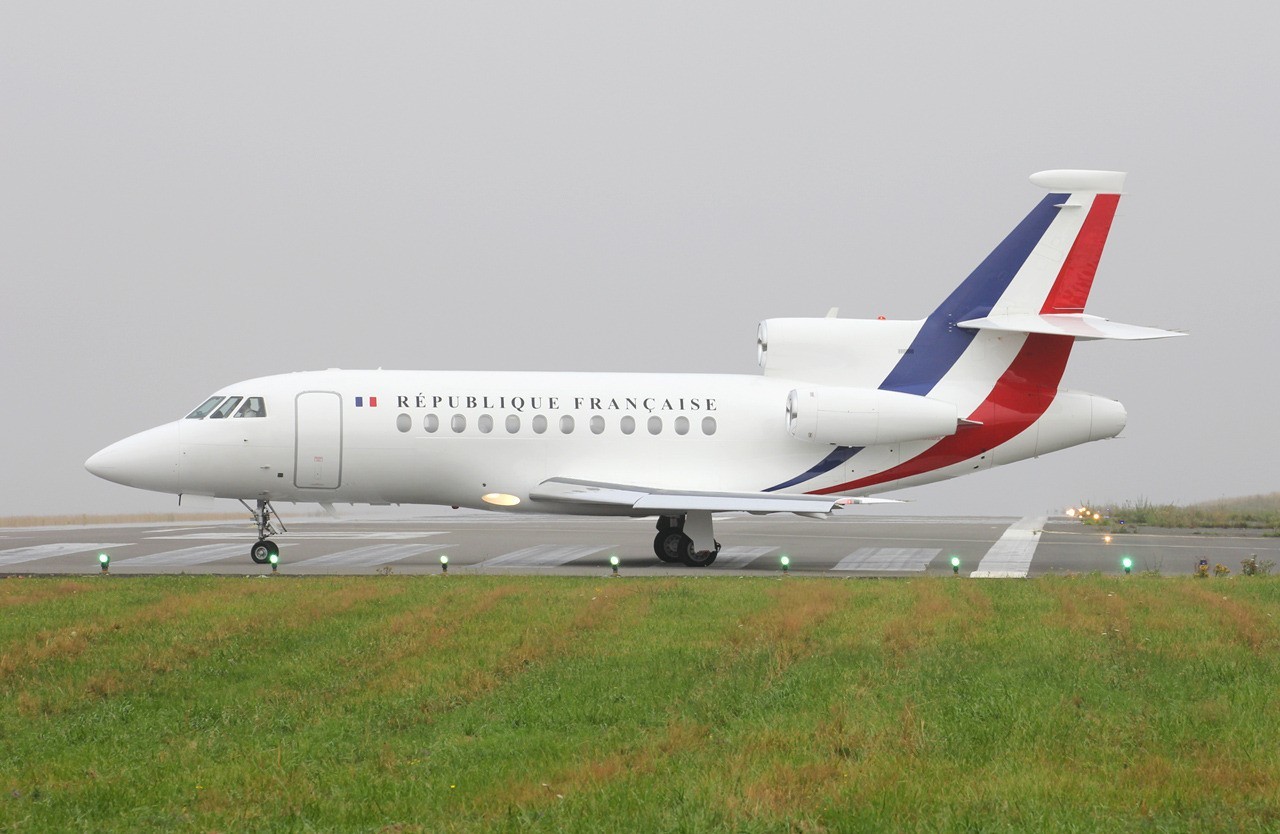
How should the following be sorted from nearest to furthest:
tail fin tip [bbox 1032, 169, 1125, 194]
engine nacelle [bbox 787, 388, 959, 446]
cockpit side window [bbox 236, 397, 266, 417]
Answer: cockpit side window [bbox 236, 397, 266, 417], engine nacelle [bbox 787, 388, 959, 446], tail fin tip [bbox 1032, 169, 1125, 194]

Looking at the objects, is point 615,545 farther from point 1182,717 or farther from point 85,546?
point 1182,717

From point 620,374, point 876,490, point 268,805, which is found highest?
point 620,374

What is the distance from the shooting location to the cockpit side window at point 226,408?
26547 millimetres

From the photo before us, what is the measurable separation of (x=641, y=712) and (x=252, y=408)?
18.2 metres

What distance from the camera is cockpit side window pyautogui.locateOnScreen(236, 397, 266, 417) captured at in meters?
26.5

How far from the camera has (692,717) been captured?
32.6 ft

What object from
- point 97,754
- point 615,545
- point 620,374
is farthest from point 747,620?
point 615,545

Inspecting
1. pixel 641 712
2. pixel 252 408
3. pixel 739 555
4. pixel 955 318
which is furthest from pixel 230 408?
pixel 641 712

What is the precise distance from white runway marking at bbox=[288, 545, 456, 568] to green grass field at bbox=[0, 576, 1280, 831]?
860cm

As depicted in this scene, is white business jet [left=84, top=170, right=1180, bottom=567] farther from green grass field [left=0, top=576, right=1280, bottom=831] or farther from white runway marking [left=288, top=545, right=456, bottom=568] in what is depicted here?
green grass field [left=0, top=576, right=1280, bottom=831]

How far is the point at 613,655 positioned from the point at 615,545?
19786 millimetres

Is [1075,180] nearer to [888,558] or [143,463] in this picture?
[888,558]

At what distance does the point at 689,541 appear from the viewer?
27.0 metres

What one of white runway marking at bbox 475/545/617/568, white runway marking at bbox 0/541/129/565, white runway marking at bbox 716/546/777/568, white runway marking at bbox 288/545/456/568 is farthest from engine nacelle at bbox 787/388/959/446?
white runway marking at bbox 0/541/129/565
